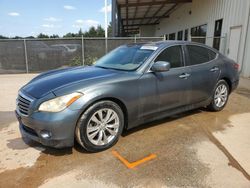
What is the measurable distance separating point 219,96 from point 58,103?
370 cm

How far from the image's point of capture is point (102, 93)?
9.77 ft

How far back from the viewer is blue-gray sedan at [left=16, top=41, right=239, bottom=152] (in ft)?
9.14

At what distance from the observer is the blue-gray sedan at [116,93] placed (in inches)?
110

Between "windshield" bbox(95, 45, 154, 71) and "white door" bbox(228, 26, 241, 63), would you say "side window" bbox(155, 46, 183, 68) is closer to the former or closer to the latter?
"windshield" bbox(95, 45, 154, 71)

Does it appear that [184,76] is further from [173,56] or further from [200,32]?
[200,32]

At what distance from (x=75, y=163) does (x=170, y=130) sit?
1864 mm

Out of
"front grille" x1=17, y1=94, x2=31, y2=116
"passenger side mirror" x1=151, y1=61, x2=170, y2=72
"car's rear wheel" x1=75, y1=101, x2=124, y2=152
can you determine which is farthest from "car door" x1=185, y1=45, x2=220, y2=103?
"front grille" x1=17, y1=94, x2=31, y2=116

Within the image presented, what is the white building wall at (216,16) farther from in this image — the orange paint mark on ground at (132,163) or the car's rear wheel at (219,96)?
the orange paint mark on ground at (132,163)

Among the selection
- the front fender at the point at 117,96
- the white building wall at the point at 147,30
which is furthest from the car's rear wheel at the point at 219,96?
the white building wall at the point at 147,30

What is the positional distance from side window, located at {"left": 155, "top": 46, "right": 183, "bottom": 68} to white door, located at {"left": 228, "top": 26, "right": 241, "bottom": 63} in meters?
8.05

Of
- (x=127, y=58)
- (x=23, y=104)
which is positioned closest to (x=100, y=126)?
(x=23, y=104)

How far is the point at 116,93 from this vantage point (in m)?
3.12

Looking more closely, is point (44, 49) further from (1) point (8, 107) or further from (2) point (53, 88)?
(2) point (53, 88)

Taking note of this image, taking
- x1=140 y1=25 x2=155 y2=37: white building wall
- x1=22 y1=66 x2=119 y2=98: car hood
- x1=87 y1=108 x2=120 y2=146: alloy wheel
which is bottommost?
x1=87 y1=108 x2=120 y2=146: alloy wheel
